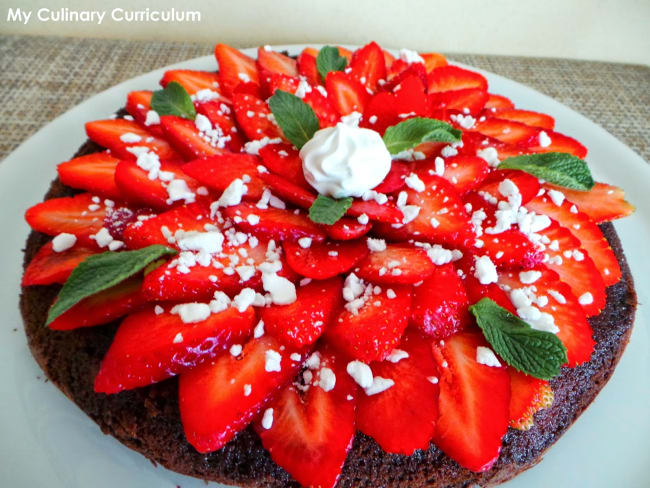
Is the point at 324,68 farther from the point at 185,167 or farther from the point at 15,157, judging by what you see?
the point at 15,157

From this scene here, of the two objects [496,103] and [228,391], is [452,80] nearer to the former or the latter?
[496,103]

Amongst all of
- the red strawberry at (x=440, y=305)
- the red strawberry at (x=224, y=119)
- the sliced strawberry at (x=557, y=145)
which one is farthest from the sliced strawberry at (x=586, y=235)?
the red strawberry at (x=224, y=119)

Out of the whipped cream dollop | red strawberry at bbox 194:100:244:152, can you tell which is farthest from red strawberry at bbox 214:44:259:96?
the whipped cream dollop

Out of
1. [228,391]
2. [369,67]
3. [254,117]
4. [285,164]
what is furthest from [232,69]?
[228,391]

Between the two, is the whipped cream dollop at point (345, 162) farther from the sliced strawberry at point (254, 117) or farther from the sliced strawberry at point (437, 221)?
the sliced strawberry at point (254, 117)

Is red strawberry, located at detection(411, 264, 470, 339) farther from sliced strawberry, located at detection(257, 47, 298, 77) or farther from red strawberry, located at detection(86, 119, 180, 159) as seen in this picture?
sliced strawberry, located at detection(257, 47, 298, 77)

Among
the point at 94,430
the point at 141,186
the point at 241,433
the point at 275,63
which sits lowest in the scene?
the point at 94,430

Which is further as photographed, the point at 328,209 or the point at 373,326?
the point at 328,209
